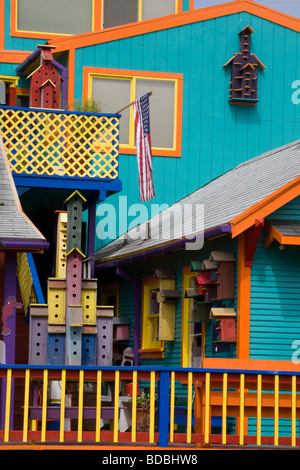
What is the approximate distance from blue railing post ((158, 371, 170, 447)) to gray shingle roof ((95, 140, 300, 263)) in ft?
14.1

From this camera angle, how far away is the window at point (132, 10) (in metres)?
27.3

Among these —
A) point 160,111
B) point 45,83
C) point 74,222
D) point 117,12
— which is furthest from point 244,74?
point 74,222

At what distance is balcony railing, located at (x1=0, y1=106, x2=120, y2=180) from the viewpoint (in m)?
20.3

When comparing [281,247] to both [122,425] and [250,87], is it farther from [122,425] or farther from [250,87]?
A: [250,87]

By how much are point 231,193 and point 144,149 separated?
1.84 metres

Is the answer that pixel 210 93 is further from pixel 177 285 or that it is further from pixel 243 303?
pixel 243 303

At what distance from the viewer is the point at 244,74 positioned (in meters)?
24.0

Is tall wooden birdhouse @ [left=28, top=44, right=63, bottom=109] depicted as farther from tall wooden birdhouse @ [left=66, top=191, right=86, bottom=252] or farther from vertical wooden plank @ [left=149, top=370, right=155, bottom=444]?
vertical wooden plank @ [left=149, top=370, right=155, bottom=444]

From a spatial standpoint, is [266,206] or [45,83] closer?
[266,206]

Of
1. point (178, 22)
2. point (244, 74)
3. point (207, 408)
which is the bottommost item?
point (207, 408)

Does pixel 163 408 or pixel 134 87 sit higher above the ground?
pixel 134 87

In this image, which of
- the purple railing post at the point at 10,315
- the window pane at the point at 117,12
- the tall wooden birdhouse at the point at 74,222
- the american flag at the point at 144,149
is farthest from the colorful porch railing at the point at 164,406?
the window pane at the point at 117,12

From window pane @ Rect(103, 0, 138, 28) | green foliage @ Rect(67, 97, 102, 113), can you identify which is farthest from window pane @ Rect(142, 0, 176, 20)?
green foliage @ Rect(67, 97, 102, 113)

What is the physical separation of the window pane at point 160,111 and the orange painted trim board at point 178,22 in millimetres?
1165
